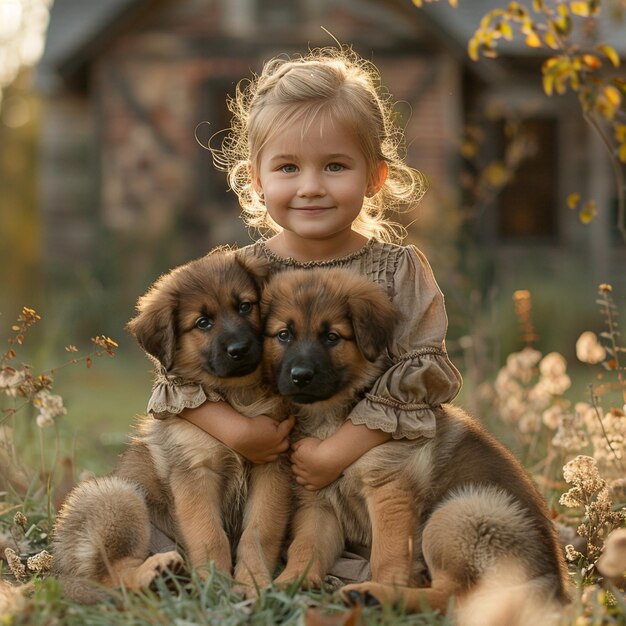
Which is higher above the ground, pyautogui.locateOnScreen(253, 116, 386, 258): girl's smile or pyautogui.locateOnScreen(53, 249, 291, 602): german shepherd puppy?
pyautogui.locateOnScreen(253, 116, 386, 258): girl's smile

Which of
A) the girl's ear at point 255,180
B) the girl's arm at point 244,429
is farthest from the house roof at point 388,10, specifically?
the girl's arm at point 244,429

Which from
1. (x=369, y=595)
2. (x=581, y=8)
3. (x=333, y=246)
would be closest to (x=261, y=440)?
(x=369, y=595)

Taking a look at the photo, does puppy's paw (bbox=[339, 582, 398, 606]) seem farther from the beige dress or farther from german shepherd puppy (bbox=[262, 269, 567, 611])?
the beige dress

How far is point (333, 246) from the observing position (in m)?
4.11

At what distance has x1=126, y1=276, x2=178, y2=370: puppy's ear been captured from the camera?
12.3 ft

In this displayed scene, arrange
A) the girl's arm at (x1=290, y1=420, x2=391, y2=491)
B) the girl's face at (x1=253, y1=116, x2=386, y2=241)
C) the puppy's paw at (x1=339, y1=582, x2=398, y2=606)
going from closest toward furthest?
the puppy's paw at (x1=339, y1=582, x2=398, y2=606)
the girl's arm at (x1=290, y1=420, x2=391, y2=491)
the girl's face at (x1=253, y1=116, x2=386, y2=241)

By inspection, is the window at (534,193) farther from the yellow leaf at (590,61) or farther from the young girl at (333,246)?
the young girl at (333,246)

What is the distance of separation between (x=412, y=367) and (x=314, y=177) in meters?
0.83

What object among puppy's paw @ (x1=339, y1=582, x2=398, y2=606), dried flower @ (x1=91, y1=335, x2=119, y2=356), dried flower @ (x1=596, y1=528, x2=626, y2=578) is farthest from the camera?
dried flower @ (x1=91, y1=335, x2=119, y2=356)

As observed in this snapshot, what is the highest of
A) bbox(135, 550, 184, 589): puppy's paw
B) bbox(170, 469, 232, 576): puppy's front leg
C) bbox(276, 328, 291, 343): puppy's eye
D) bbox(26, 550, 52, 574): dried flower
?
bbox(276, 328, 291, 343): puppy's eye

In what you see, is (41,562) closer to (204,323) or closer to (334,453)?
(204,323)

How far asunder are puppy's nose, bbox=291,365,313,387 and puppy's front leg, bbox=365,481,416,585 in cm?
47

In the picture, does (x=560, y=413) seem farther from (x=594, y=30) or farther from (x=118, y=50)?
(x=118, y=50)

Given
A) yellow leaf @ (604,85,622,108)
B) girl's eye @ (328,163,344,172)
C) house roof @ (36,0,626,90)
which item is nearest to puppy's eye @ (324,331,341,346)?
girl's eye @ (328,163,344,172)
